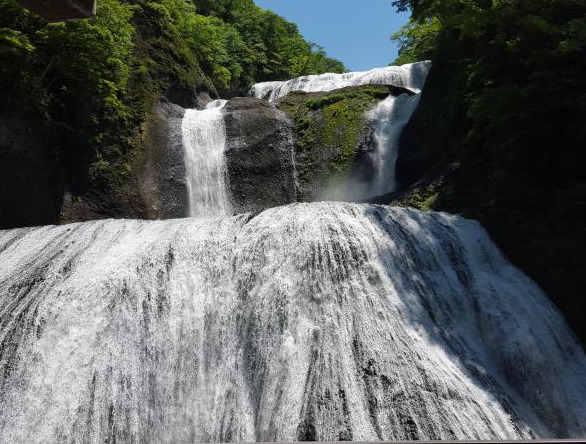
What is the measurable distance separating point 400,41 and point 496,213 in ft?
109

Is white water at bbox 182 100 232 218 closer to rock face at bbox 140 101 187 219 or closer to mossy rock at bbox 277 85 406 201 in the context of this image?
rock face at bbox 140 101 187 219

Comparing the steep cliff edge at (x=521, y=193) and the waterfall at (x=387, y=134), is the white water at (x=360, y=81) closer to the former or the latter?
the waterfall at (x=387, y=134)

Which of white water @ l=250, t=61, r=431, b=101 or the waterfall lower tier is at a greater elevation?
white water @ l=250, t=61, r=431, b=101

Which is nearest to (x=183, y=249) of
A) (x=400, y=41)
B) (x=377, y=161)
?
(x=377, y=161)

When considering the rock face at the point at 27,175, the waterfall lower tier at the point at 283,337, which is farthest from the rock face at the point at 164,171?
the waterfall lower tier at the point at 283,337

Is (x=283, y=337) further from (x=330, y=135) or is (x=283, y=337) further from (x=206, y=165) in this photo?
(x=330, y=135)

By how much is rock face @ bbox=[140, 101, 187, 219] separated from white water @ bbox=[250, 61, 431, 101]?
25.9 feet

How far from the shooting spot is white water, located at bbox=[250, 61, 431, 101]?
2166cm

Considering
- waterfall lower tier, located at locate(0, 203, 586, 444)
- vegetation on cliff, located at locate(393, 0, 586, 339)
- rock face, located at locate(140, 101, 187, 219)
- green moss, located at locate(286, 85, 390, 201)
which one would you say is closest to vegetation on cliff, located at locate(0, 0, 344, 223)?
rock face, located at locate(140, 101, 187, 219)

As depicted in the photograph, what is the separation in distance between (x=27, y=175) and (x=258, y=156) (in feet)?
20.0

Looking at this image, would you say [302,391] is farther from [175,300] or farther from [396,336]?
[175,300]

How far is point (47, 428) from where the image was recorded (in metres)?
6.88

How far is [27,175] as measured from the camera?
1270cm

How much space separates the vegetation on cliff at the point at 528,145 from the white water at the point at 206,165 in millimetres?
5310
